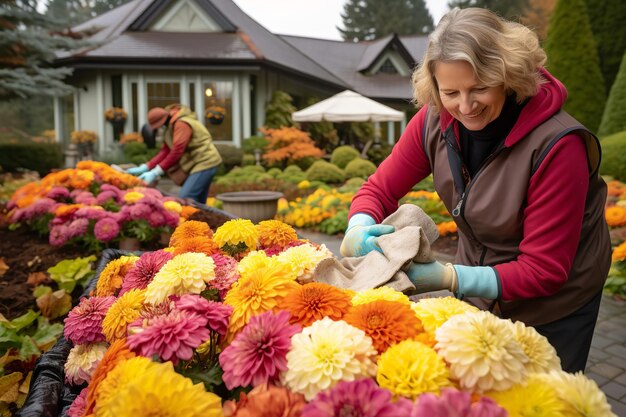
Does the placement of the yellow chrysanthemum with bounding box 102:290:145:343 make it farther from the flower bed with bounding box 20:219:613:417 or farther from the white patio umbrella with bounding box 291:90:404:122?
the white patio umbrella with bounding box 291:90:404:122

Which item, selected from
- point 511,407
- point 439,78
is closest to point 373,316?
point 511,407

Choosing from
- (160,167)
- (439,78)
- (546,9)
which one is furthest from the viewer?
(546,9)

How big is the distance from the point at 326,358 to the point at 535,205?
907mm

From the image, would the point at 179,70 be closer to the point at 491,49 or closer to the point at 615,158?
the point at 615,158

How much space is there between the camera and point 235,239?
159 cm

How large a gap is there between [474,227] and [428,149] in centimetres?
34

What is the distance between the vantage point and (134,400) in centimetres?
75

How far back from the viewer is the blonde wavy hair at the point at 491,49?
1397 mm

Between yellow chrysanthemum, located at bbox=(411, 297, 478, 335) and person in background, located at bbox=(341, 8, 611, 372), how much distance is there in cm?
35

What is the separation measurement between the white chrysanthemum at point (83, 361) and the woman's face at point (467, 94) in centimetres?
119

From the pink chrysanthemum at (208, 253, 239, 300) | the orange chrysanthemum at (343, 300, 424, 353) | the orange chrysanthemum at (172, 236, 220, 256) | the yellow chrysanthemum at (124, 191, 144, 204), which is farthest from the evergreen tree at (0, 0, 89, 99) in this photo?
the orange chrysanthemum at (343, 300, 424, 353)

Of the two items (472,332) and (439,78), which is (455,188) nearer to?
(439,78)

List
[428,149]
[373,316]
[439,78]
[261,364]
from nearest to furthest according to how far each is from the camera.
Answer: [261,364]
[373,316]
[439,78]
[428,149]

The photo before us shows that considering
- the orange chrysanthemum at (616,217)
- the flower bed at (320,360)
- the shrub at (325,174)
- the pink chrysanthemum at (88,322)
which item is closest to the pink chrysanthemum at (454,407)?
the flower bed at (320,360)
